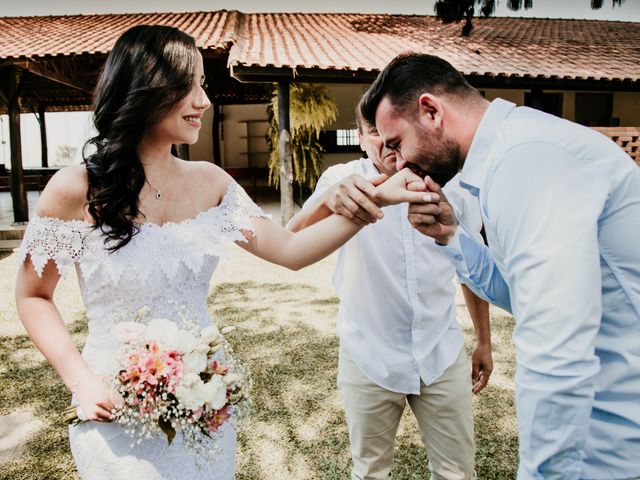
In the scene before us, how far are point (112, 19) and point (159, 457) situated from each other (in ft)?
56.1

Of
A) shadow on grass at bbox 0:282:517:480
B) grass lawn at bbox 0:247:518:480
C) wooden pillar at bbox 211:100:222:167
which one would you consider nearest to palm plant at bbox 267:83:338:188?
wooden pillar at bbox 211:100:222:167

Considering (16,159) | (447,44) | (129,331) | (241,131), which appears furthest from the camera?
(241,131)

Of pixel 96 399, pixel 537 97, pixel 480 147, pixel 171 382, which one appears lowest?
pixel 96 399

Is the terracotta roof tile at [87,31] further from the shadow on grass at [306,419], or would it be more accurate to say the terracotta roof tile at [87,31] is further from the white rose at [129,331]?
the white rose at [129,331]

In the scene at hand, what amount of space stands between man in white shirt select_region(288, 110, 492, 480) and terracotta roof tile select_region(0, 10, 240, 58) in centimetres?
1013

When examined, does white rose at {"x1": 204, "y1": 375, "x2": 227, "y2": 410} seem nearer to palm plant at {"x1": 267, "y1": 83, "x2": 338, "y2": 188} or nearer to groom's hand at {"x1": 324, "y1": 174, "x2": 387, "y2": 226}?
groom's hand at {"x1": 324, "y1": 174, "x2": 387, "y2": 226}

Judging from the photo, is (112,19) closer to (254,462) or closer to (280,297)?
(280,297)

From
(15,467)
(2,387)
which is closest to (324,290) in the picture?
(2,387)

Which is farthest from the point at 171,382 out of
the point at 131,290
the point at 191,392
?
the point at 131,290

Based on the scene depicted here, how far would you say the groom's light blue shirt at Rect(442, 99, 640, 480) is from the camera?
1.01 metres

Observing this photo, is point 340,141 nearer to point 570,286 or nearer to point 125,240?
point 125,240

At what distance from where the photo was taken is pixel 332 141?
1659 centimetres

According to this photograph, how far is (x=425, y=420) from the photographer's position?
2.22m

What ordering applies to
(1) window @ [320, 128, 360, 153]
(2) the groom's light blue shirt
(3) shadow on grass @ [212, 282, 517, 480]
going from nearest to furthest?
(2) the groom's light blue shirt → (3) shadow on grass @ [212, 282, 517, 480] → (1) window @ [320, 128, 360, 153]
